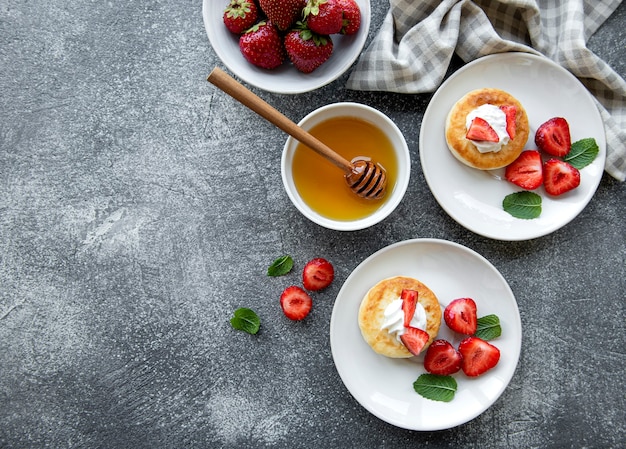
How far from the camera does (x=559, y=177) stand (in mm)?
1376

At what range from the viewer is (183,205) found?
4.89ft

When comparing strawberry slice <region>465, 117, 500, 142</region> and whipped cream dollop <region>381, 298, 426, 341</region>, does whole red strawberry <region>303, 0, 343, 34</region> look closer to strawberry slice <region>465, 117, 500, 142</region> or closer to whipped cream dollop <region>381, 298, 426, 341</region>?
strawberry slice <region>465, 117, 500, 142</region>

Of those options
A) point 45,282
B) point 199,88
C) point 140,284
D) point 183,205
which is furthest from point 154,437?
point 199,88

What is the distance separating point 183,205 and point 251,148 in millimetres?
249

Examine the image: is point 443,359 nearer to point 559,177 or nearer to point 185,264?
point 559,177

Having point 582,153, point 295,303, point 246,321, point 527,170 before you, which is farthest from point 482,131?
point 246,321

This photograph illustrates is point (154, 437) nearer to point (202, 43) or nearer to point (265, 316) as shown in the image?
point (265, 316)

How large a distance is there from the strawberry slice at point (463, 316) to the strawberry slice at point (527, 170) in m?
0.34

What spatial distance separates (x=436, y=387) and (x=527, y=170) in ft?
2.01

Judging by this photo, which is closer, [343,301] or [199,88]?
[343,301]

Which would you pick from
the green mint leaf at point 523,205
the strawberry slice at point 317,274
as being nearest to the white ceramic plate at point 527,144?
the green mint leaf at point 523,205

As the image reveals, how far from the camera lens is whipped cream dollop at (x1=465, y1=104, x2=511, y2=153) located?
1.34m

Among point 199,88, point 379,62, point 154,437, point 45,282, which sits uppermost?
point 379,62

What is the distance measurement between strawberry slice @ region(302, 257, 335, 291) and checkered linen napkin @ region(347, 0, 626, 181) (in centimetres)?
49
